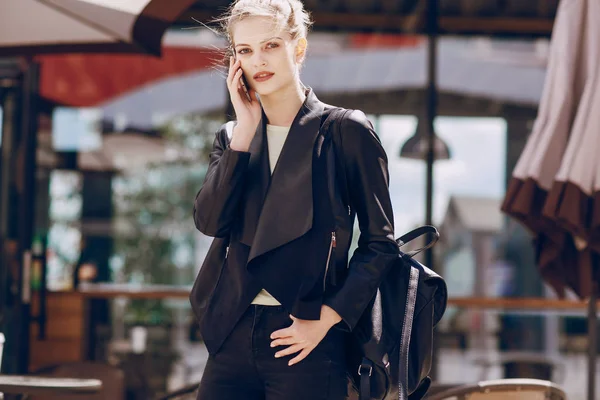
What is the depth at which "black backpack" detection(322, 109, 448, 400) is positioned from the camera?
6.33 feet

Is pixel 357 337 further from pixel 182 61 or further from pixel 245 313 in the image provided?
pixel 182 61

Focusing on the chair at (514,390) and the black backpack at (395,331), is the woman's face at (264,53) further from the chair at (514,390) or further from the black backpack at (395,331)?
the chair at (514,390)

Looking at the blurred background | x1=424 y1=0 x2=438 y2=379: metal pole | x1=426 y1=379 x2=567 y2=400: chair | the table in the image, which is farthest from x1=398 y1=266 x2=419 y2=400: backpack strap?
the blurred background

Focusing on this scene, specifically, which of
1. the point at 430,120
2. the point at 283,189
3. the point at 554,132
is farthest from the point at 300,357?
the point at 430,120

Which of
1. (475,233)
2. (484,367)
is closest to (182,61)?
(475,233)

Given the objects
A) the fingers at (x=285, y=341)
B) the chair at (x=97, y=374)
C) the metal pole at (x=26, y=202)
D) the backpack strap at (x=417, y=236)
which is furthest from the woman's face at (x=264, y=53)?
the metal pole at (x=26, y=202)

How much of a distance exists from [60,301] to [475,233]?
3643 millimetres

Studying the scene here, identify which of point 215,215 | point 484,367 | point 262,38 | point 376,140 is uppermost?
point 262,38

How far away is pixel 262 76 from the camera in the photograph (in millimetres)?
1998

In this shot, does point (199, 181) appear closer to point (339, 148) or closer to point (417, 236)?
point (417, 236)

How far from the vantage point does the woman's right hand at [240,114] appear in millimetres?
1993

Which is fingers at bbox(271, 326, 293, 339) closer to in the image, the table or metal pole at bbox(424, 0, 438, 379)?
the table

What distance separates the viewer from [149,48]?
154 inches

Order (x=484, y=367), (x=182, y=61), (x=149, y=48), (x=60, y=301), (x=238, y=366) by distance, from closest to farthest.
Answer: (x=238, y=366) < (x=149, y=48) < (x=60, y=301) < (x=182, y=61) < (x=484, y=367)
